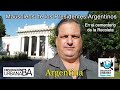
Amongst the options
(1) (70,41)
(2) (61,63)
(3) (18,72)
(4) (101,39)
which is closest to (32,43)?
(3) (18,72)

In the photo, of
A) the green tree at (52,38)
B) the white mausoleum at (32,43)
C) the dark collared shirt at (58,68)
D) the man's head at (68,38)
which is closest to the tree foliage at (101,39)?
the man's head at (68,38)

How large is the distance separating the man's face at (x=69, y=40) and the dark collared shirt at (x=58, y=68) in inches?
8.1

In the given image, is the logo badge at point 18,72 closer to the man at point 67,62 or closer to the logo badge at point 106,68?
the man at point 67,62

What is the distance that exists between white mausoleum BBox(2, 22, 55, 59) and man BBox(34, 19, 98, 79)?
227 mm

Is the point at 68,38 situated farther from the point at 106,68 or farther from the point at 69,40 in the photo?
the point at 106,68

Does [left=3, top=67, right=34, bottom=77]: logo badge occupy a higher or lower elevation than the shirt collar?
lower

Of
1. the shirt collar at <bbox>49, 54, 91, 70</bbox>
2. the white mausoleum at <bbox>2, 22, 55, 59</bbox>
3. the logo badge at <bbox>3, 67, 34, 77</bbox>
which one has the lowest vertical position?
the logo badge at <bbox>3, 67, 34, 77</bbox>

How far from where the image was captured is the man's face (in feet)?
18.7

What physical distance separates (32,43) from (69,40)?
125 cm

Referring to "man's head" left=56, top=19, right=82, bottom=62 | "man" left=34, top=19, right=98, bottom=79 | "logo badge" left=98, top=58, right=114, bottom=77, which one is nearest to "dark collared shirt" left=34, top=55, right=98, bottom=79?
"man" left=34, top=19, right=98, bottom=79

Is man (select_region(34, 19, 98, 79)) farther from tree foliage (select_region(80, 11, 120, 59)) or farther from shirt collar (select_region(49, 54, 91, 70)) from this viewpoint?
tree foliage (select_region(80, 11, 120, 59))

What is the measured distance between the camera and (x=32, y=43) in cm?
642
